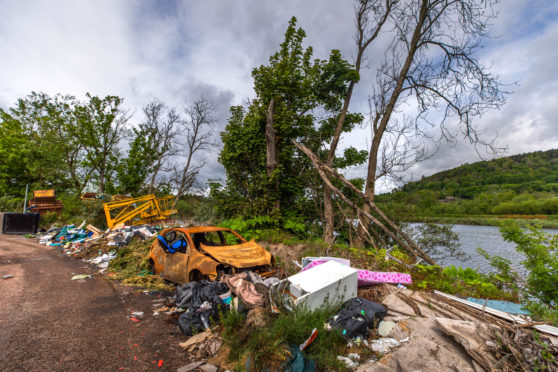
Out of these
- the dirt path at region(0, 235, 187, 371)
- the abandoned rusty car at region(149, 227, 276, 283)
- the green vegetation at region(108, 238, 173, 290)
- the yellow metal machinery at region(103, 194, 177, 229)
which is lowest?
the dirt path at region(0, 235, 187, 371)

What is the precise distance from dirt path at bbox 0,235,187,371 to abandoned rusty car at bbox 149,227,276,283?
0.76 meters

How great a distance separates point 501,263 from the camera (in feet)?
16.6

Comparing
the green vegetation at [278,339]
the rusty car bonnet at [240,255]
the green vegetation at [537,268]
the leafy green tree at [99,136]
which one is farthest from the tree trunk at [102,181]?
the green vegetation at [537,268]

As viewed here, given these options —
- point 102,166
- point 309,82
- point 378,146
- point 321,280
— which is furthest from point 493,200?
point 102,166

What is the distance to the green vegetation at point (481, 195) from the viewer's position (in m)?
11.2

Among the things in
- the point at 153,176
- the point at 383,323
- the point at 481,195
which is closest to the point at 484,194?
the point at 481,195

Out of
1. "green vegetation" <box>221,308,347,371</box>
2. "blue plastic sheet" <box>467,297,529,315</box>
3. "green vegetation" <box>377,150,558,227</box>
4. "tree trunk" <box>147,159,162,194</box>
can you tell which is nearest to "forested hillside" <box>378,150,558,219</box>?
"green vegetation" <box>377,150,558,227</box>

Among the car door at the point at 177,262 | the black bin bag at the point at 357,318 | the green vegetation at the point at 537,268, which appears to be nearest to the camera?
the black bin bag at the point at 357,318

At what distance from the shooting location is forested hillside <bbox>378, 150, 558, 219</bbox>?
1134 cm

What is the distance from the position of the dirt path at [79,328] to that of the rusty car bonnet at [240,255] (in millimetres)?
1432

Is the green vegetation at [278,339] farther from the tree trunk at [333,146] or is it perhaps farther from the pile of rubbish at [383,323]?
the tree trunk at [333,146]

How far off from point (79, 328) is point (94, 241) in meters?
7.31

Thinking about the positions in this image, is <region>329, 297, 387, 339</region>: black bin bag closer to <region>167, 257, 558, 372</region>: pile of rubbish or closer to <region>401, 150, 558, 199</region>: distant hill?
<region>167, 257, 558, 372</region>: pile of rubbish

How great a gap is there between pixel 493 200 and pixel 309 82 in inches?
580
